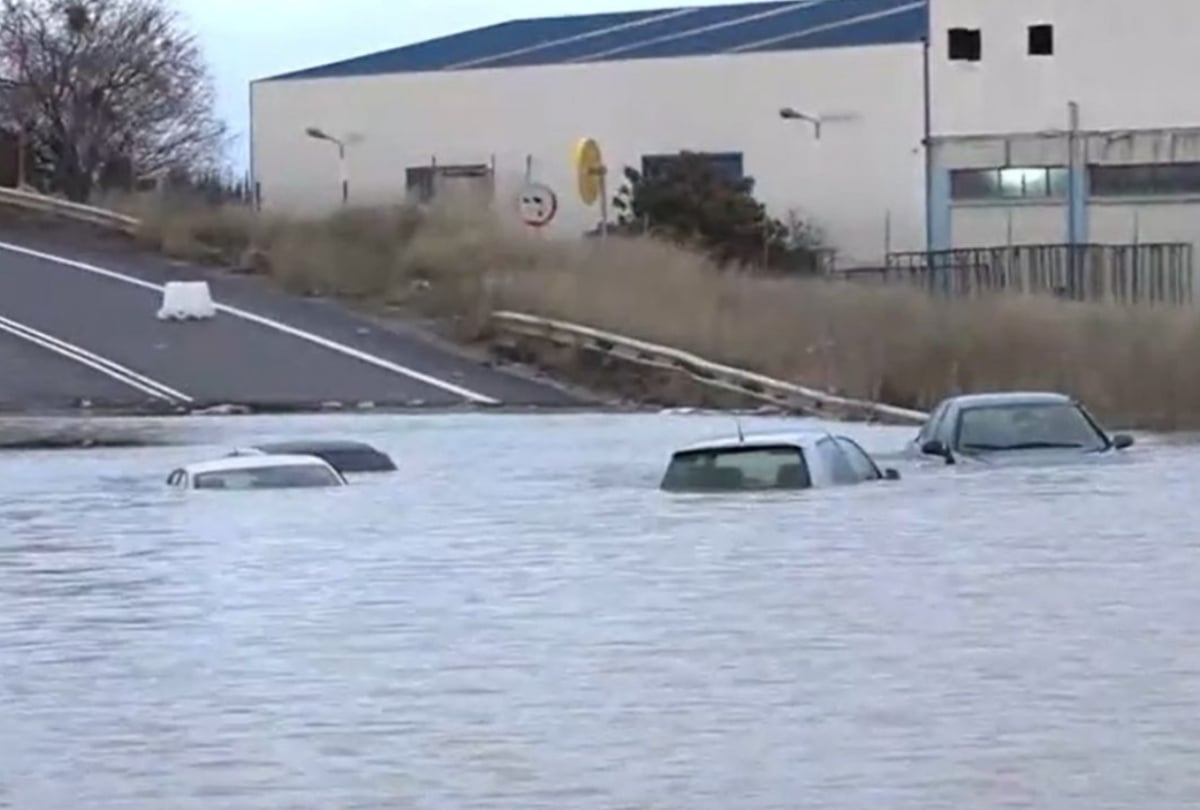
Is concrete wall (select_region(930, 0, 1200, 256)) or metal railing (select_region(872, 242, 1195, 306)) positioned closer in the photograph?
metal railing (select_region(872, 242, 1195, 306))

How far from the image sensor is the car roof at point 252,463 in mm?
29489

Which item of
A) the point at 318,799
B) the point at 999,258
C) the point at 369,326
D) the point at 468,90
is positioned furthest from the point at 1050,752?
the point at 468,90

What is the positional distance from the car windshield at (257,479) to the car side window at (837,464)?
198 inches

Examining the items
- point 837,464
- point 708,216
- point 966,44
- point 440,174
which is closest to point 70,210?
point 708,216

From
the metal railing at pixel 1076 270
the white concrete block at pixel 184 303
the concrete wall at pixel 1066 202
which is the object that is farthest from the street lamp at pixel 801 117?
the white concrete block at pixel 184 303

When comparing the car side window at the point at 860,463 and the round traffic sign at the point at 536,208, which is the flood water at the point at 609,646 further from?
the round traffic sign at the point at 536,208

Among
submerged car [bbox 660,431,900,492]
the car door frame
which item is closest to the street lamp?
the car door frame

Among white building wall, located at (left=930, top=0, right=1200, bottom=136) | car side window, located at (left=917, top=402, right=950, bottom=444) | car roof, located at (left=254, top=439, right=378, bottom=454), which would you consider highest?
white building wall, located at (left=930, top=0, right=1200, bottom=136)

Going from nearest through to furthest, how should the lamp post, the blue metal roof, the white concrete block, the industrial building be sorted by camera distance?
the white concrete block
the industrial building
the blue metal roof
the lamp post

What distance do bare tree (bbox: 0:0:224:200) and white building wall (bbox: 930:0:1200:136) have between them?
2826cm

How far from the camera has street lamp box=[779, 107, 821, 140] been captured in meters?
75.2

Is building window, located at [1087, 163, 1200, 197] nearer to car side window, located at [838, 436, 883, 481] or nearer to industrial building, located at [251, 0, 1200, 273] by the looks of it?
industrial building, located at [251, 0, 1200, 273]

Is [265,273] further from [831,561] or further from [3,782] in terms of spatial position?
[3,782]

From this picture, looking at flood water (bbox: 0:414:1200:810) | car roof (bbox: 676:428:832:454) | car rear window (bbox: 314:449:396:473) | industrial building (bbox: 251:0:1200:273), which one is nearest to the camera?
flood water (bbox: 0:414:1200:810)
